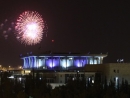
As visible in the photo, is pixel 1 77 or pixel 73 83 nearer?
pixel 73 83

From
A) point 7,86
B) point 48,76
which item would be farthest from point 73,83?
point 48,76

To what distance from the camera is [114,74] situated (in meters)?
41.8

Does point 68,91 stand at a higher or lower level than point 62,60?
lower

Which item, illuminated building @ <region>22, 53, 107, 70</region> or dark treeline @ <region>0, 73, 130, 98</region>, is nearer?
dark treeline @ <region>0, 73, 130, 98</region>

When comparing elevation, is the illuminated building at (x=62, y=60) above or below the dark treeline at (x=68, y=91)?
above

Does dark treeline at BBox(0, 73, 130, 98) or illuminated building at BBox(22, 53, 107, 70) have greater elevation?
illuminated building at BBox(22, 53, 107, 70)

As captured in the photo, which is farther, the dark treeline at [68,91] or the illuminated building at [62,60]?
the illuminated building at [62,60]

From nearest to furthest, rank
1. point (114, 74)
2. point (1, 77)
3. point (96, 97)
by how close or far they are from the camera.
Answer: point (96, 97) → point (1, 77) → point (114, 74)

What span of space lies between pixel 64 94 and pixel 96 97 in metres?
2.24

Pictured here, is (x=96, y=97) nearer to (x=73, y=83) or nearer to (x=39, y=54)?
(x=73, y=83)

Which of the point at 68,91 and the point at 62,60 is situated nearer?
the point at 68,91

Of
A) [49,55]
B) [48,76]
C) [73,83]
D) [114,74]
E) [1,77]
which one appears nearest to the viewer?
[73,83]

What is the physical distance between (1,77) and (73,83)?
715 centimetres

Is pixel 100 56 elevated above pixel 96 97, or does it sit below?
above
